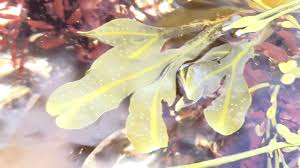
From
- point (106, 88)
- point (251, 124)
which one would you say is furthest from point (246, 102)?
point (106, 88)

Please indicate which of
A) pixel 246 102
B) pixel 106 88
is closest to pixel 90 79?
pixel 106 88

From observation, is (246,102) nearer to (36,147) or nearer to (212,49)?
(212,49)

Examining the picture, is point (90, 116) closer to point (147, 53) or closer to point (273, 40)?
point (147, 53)

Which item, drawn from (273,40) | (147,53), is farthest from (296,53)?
(147,53)

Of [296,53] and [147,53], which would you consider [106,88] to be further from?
[296,53]
